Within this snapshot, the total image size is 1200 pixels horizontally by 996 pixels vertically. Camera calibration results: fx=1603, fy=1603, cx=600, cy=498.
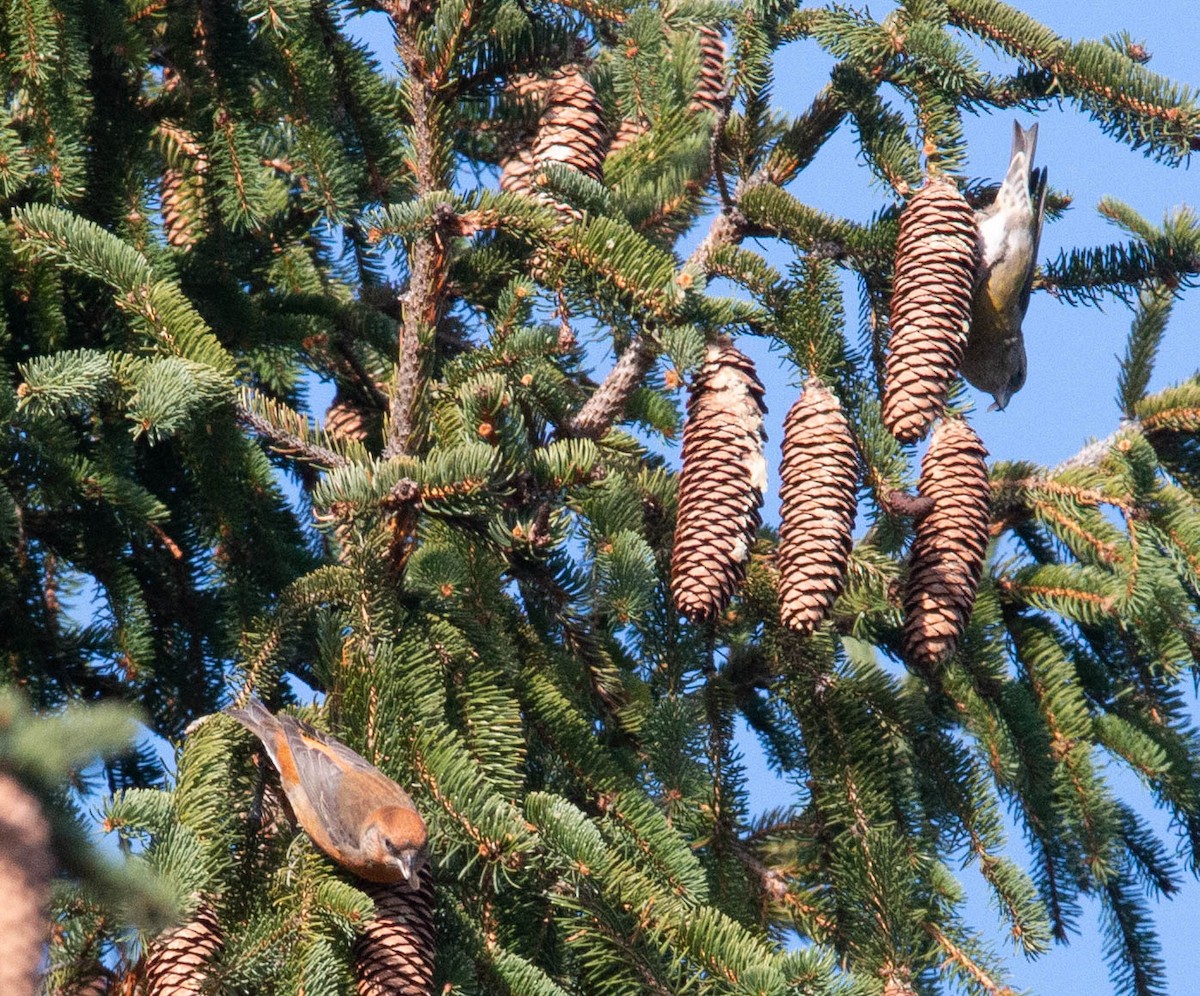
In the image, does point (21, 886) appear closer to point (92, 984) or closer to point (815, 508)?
point (92, 984)

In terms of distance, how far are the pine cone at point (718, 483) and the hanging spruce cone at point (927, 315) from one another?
0.99 feet

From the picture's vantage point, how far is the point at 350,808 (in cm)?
226

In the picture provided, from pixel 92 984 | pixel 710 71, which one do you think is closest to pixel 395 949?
pixel 92 984

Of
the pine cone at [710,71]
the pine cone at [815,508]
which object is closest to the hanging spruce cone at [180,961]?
the pine cone at [815,508]

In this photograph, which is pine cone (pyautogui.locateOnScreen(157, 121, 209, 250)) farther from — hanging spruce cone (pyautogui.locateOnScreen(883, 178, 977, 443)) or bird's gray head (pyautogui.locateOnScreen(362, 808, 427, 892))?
bird's gray head (pyautogui.locateOnScreen(362, 808, 427, 892))

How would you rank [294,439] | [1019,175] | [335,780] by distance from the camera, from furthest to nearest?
[1019,175]
[294,439]
[335,780]

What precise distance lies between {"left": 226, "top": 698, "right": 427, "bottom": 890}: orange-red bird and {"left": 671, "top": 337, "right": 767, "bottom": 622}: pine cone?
25.4 inches

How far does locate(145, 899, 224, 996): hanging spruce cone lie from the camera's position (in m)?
2.20

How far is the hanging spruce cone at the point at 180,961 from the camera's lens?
86.4 inches

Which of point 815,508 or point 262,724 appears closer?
point 262,724

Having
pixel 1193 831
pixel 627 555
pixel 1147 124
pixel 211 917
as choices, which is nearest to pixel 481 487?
pixel 627 555

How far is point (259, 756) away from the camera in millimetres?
2549

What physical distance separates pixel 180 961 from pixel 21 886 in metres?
1.24

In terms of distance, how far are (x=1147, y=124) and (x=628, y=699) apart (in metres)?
1.45
